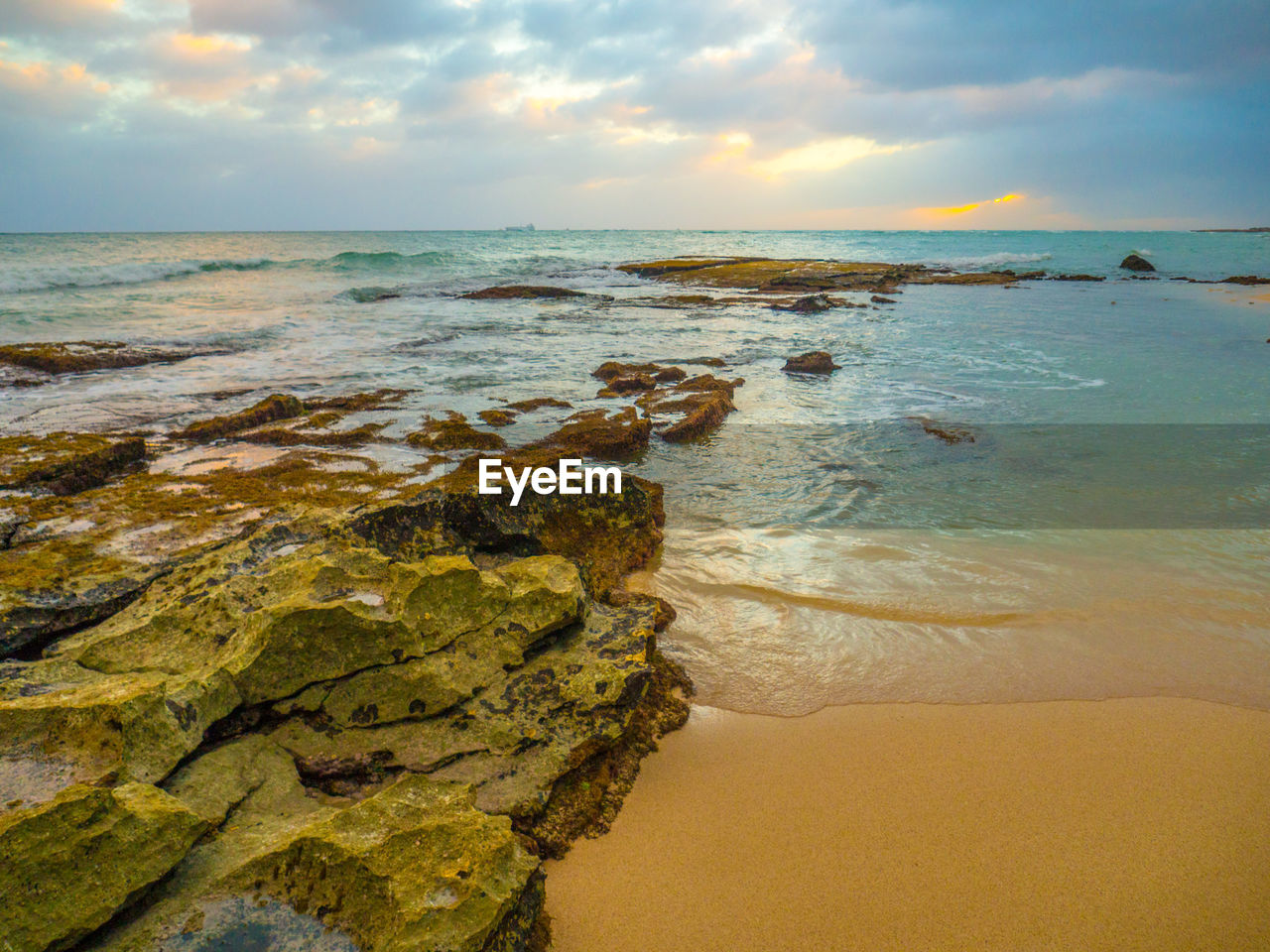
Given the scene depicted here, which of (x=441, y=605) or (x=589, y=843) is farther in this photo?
(x=441, y=605)

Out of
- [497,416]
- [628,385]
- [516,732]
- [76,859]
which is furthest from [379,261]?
[76,859]

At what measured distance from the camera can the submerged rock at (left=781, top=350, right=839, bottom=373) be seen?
12828 mm

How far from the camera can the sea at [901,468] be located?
12.7 feet

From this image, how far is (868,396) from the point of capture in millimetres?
11039

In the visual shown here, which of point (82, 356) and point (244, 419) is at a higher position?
point (82, 356)

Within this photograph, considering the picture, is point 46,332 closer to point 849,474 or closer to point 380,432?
point 380,432

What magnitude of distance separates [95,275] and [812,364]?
3562cm

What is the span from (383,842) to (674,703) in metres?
1.71

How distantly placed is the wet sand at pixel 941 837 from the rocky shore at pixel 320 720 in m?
0.27

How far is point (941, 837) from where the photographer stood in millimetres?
2598

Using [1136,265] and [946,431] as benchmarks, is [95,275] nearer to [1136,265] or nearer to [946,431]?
[946,431]

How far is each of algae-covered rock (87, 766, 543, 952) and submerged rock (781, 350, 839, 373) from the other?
38.6 feet

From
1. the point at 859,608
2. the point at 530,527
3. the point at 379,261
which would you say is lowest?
the point at 859,608

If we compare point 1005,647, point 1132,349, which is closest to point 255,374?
point 1005,647
